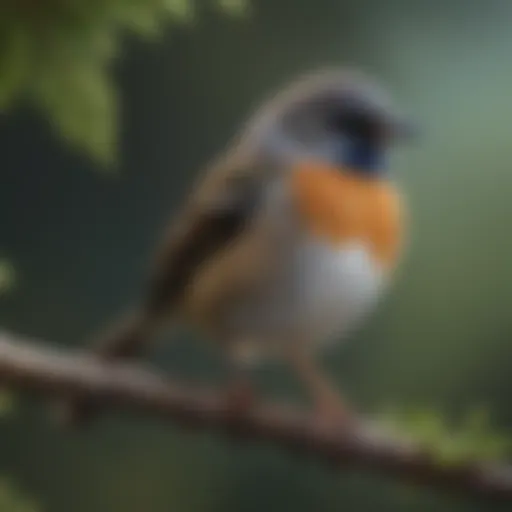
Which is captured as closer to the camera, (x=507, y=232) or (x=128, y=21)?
(x=128, y=21)

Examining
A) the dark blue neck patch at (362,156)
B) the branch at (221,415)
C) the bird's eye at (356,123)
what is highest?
the bird's eye at (356,123)

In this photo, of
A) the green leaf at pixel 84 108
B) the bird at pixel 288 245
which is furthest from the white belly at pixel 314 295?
the green leaf at pixel 84 108

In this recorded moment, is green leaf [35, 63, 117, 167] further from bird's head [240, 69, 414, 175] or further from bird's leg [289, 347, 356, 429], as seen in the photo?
bird's leg [289, 347, 356, 429]

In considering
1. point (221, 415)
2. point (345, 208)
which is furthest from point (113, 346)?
point (345, 208)

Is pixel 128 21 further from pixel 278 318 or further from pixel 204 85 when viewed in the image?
pixel 278 318

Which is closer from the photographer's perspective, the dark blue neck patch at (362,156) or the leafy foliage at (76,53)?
the leafy foliage at (76,53)

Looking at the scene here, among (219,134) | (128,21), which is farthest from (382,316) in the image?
(128,21)

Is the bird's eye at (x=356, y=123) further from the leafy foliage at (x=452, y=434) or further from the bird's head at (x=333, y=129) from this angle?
the leafy foliage at (x=452, y=434)

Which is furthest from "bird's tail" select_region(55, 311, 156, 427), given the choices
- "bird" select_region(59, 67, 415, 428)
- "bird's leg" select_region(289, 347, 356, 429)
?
"bird's leg" select_region(289, 347, 356, 429)
